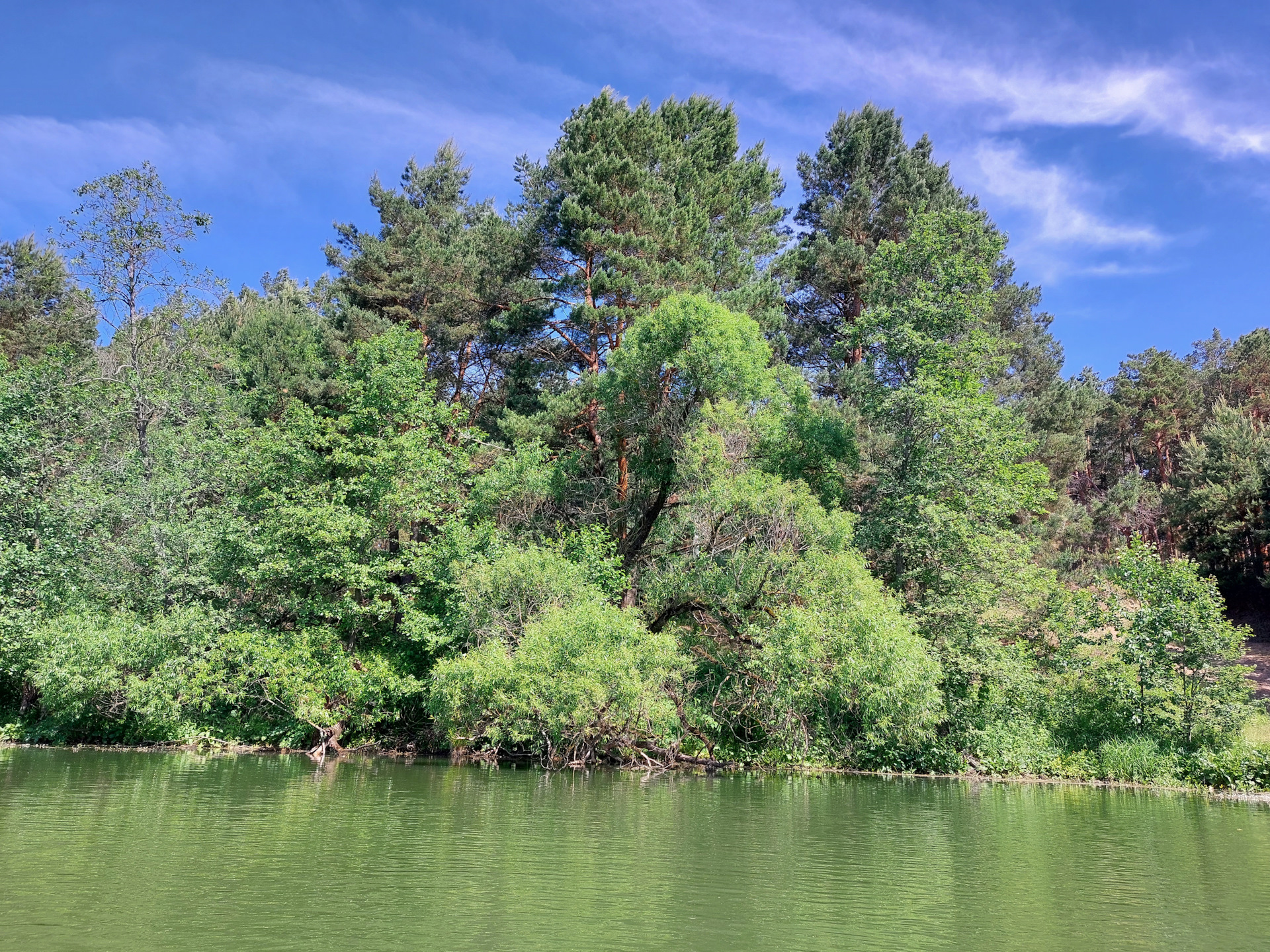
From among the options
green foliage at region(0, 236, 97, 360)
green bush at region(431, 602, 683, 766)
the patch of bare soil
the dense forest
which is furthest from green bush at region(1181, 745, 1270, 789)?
green foliage at region(0, 236, 97, 360)

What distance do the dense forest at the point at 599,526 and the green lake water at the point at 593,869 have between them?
5300 mm

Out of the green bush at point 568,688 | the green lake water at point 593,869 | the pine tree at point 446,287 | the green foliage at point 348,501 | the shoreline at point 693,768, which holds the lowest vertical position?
the shoreline at point 693,768

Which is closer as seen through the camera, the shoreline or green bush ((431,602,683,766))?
green bush ((431,602,683,766))

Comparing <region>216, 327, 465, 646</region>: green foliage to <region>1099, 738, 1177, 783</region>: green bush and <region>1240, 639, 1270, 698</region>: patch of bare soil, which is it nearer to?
<region>1099, 738, 1177, 783</region>: green bush

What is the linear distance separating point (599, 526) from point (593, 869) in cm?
1834

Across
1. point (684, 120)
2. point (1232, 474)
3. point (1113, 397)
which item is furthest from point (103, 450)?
point (1113, 397)

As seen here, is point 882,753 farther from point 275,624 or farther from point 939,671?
point 275,624

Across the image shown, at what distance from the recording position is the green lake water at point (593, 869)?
7746mm

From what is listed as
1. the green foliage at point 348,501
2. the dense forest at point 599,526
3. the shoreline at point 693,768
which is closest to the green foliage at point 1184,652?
the dense forest at point 599,526

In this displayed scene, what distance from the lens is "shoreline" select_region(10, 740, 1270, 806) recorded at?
23.4m

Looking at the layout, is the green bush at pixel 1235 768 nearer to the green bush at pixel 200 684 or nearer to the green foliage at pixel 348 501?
the green bush at pixel 200 684

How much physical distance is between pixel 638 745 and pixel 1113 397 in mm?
50009

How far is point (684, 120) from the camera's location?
1379 inches

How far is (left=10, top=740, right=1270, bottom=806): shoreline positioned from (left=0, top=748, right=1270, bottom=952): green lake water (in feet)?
16.6
